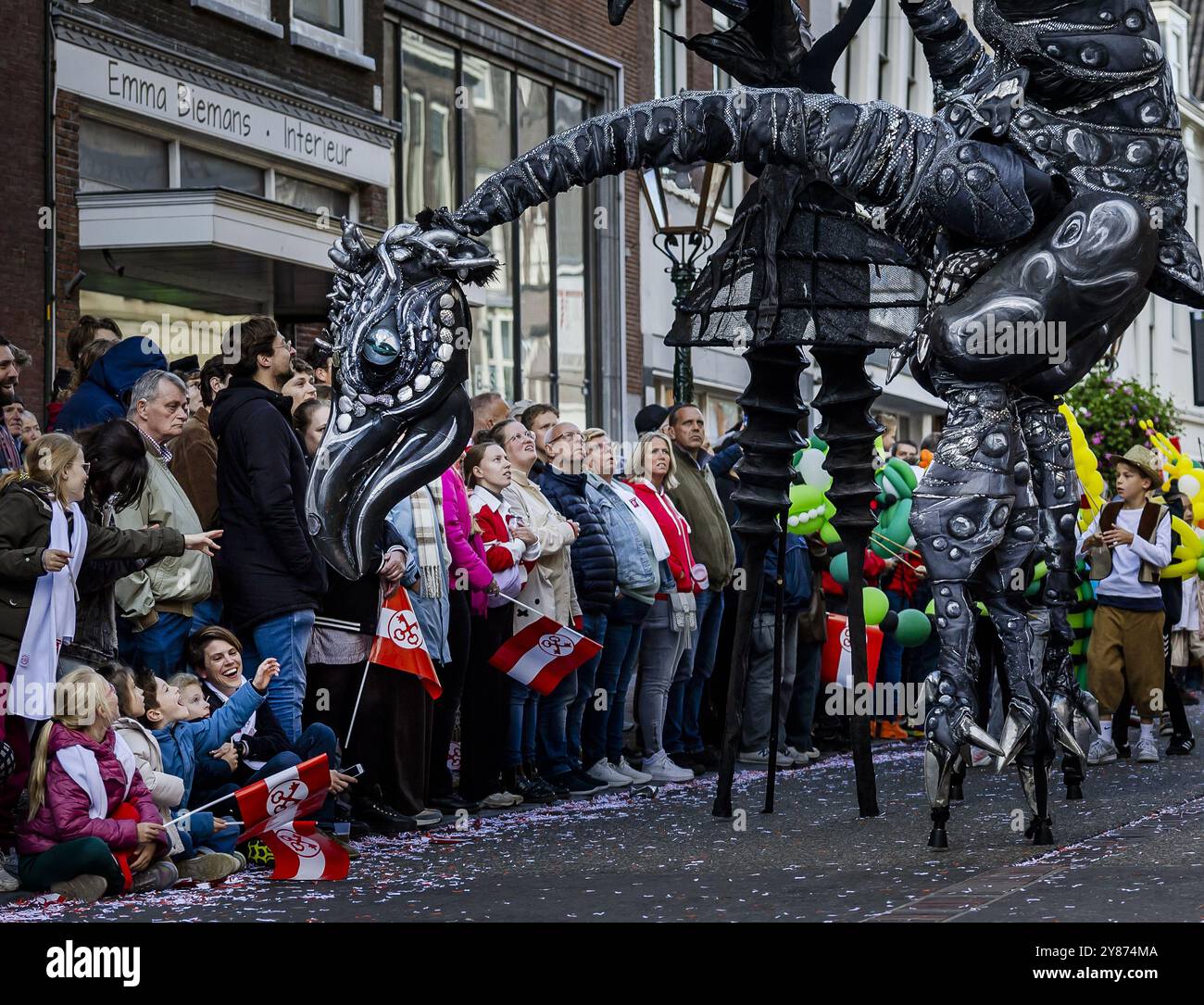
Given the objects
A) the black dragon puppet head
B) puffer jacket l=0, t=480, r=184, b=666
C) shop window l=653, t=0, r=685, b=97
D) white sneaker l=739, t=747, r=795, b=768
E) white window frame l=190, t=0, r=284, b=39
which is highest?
shop window l=653, t=0, r=685, b=97

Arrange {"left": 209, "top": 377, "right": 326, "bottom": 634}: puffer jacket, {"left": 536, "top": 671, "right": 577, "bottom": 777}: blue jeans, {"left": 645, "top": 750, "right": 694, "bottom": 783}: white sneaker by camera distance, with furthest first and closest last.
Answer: {"left": 645, "top": 750, "right": 694, "bottom": 783}: white sneaker → {"left": 536, "top": 671, "right": 577, "bottom": 777}: blue jeans → {"left": 209, "top": 377, "right": 326, "bottom": 634}: puffer jacket

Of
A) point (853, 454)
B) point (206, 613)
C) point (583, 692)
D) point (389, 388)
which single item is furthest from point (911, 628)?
point (389, 388)

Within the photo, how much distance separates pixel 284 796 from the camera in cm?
859

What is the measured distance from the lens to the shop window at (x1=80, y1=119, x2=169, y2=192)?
16766mm

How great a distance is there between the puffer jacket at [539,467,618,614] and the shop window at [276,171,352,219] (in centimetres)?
742

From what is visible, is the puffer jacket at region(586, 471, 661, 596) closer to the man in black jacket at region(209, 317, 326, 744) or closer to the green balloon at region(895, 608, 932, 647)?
the green balloon at region(895, 608, 932, 647)

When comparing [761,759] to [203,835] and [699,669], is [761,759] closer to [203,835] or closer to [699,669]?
[699,669]

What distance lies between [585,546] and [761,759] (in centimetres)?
220

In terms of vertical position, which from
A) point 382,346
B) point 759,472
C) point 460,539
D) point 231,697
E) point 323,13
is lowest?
point 231,697

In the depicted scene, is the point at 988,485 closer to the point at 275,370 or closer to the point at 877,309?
the point at 877,309

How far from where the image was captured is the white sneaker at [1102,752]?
12.9 meters

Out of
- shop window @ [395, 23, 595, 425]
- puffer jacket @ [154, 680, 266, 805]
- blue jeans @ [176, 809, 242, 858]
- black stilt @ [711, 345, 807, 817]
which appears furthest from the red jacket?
shop window @ [395, 23, 595, 425]

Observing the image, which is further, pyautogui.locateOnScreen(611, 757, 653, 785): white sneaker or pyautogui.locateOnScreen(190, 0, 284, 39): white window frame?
pyautogui.locateOnScreen(190, 0, 284, 39): white window frame

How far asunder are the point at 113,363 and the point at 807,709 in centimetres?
590
